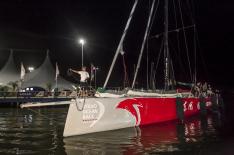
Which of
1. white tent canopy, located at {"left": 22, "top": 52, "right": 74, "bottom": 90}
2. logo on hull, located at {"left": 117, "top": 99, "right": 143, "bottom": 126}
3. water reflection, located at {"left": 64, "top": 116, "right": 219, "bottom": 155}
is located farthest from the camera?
white tent canopy, located at {"left": 22, "top": 52, "right": 74, "bottom": 90}

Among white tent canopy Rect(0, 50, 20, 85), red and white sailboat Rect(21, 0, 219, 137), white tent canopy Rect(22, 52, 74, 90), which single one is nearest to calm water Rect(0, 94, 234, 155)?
red and white sailboat Rect(21, 0, 219, 137)

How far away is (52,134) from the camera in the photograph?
17.3 m

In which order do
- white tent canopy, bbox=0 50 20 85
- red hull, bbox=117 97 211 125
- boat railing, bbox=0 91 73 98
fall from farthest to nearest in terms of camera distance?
1. white tent canopy, bbox=0 50 20 85
2. boat railing, bbox=0 91 73 98
3. red hull, bbox=117 97 211 125

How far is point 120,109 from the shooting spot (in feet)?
59.5

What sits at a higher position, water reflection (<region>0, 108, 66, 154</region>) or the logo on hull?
the logo on hull

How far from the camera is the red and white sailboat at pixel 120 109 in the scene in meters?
16.2

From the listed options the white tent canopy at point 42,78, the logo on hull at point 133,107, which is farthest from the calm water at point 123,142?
the white tent canopy at point 42,78

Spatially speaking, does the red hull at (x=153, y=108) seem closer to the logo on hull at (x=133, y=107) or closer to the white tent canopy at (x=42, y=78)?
the logo on hull at (x=133, y=107)

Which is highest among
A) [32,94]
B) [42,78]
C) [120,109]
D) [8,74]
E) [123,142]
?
[8,74]

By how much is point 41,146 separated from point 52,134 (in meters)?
3.50

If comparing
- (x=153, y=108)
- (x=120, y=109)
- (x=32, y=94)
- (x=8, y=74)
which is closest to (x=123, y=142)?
(x=120, y=109)

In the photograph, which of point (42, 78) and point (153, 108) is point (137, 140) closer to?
point (153, 108)

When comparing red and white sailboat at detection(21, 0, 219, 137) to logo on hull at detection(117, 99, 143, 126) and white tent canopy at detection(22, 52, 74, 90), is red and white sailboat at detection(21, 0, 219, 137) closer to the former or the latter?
logo on hull at detection(117, 99, 143, 126)

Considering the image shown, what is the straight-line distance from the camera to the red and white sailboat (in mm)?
16219
